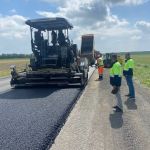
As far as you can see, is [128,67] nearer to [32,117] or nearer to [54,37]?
[32,117]

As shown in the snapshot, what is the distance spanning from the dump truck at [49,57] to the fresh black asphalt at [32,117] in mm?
2324

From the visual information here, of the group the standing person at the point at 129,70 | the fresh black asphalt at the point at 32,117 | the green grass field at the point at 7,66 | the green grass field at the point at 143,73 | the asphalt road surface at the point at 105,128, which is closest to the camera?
the asphalt road surface at the point at 105,128

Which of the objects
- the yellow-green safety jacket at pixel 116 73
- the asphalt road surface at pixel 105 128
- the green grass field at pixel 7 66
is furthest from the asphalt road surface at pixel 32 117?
the green grass field at pixel 7 66

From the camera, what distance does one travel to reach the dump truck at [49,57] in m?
18.4

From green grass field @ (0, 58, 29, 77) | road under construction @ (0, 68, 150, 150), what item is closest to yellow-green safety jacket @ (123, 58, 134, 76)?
road under construction @ (0, 68, 150, 150)

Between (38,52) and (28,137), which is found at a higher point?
(38,52)

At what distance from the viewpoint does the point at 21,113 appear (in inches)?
431

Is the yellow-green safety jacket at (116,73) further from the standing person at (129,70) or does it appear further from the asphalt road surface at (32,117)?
the standing person at (129,70)

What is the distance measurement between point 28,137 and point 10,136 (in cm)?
42

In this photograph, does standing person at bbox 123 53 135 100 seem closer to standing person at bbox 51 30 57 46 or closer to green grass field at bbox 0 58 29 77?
standing person at bbox 51 30 57 46

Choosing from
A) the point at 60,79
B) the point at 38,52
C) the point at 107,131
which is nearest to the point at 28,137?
the point at 107,131

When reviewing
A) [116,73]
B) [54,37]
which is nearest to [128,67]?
[116,73]

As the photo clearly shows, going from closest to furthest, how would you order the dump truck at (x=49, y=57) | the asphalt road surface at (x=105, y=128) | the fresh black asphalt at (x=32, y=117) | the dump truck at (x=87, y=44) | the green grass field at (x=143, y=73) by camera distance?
the asphalt road surface at (x=105, y=128) → the fresh black asphalt at (x=32, y=117) → the dump truck at (x=49, y=57) → the green grass field at (x=143, y=73) → the dump truck at (x=87, y=44)

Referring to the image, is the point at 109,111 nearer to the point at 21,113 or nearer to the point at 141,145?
the point at 21,113
